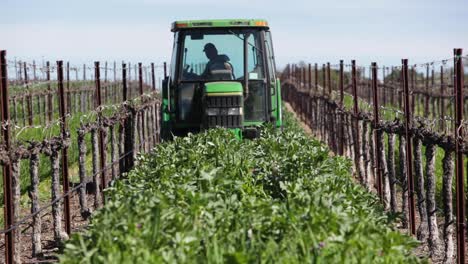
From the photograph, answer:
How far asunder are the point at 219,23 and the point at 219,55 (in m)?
0.52

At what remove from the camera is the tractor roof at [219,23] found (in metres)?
13.0

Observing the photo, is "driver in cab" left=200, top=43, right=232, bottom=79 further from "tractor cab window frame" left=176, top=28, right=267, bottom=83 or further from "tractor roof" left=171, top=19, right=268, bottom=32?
"tractor roof" left=171, top=19, right=268, bottom=32

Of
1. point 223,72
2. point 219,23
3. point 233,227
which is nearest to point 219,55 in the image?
point 223,72

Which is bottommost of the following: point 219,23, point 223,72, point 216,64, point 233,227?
point 233,227

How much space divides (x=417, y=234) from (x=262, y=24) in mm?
3905

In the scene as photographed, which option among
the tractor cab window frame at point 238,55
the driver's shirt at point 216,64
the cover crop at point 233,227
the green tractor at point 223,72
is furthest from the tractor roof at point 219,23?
the cover crop at point 233,227

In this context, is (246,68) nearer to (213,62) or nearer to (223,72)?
(223,72)

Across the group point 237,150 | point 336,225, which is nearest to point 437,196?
point 237,150

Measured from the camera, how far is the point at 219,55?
13.3 metres

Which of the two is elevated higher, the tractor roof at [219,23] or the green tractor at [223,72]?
the tractor roof at [219,23]

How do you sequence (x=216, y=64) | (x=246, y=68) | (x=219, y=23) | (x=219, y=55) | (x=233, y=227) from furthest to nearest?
(x=219, y=55) < (x=216, y=64) < (x=219, y=23) < (x=246, y=68) < (x=233, y=227)

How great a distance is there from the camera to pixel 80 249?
490cm

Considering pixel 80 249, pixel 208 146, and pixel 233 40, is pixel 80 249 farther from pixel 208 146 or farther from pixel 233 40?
pixel 233 40

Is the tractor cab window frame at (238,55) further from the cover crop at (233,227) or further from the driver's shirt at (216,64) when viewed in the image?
the cover crop at (233,227)
